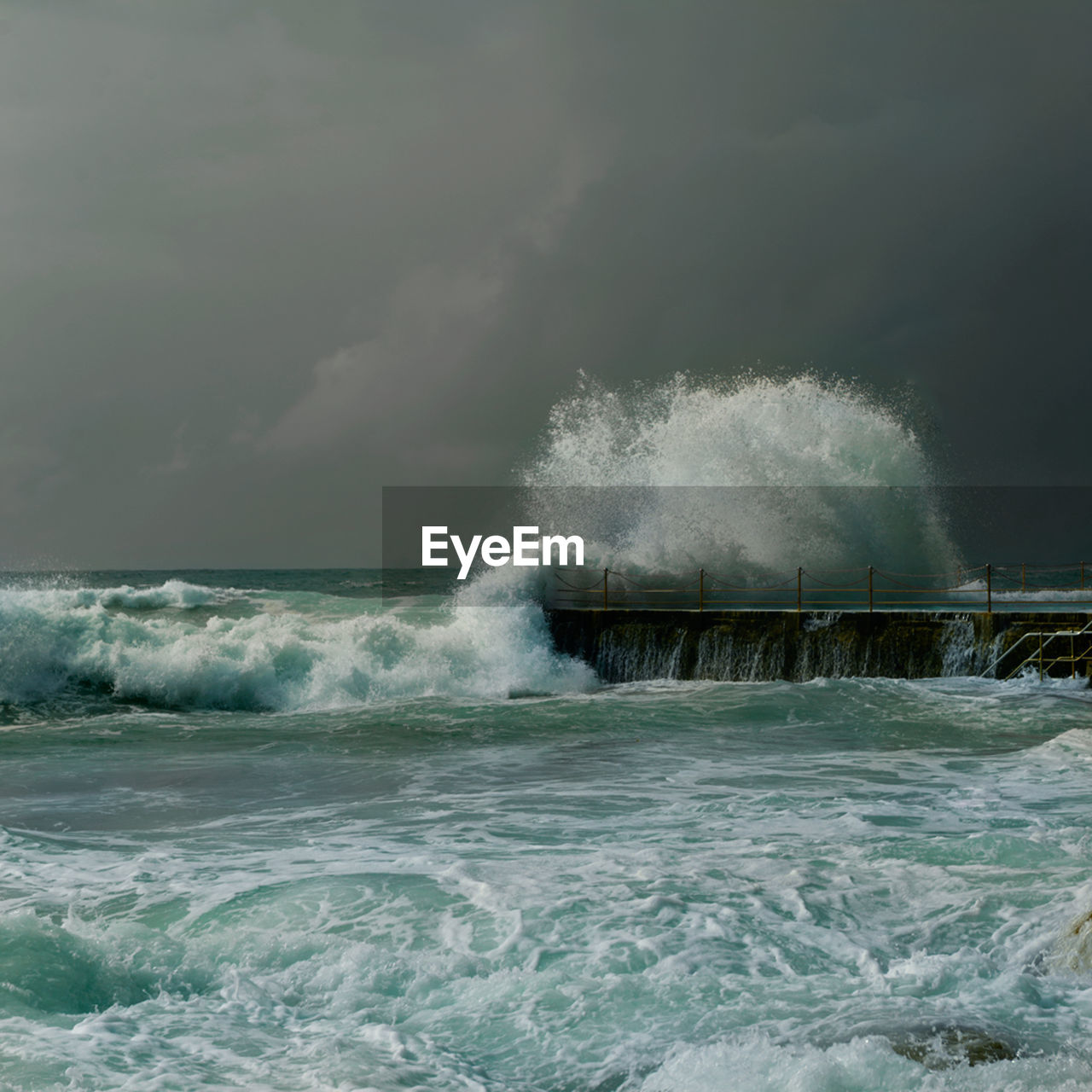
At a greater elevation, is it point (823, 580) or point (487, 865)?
point (823, 580)

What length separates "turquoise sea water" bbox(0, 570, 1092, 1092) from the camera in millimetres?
3383

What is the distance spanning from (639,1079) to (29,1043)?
2166 mm

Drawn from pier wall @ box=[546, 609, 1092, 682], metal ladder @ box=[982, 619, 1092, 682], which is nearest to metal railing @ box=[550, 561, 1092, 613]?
pier wall @ box=[546, 609, 1092, 682]

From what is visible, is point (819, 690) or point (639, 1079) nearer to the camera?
point (639, 1079)

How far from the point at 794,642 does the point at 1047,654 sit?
375cm

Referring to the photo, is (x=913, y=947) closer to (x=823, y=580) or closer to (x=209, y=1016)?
(x=209, y=1016)

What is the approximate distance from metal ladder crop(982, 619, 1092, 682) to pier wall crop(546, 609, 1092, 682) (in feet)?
0.26

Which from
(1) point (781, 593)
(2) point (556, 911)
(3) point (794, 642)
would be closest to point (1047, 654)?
(3) point (794, 642)

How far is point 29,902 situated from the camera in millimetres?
4969

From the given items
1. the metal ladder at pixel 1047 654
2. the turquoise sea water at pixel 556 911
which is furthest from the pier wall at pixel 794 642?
the turquoise sea water at pixel 556 911

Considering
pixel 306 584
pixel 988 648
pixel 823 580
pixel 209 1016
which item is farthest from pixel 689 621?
pixel 306 584

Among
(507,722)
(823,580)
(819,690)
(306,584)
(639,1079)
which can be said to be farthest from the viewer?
(306,584)

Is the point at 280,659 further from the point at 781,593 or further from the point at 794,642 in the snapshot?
the point at 781,593

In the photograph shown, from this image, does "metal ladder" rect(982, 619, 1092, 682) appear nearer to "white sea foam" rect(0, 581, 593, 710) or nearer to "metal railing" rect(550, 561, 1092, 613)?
"metal railing" rect(550, 561, 1092, 613)
